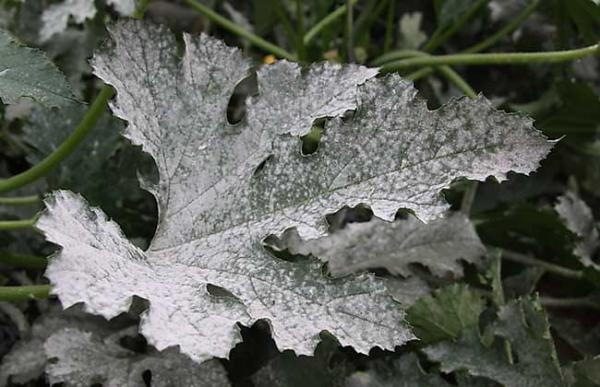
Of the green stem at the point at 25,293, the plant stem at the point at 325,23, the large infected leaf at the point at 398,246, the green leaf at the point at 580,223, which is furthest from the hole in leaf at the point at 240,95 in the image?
the green stem at the point at 25,293

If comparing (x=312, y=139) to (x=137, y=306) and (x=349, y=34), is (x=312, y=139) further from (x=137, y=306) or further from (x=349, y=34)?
(x=137, y=306)

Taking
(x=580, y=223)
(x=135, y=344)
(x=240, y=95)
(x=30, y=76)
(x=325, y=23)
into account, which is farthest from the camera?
(x=240, y=95)

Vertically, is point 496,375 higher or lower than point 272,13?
lower

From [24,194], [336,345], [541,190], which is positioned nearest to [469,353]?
[336,345]

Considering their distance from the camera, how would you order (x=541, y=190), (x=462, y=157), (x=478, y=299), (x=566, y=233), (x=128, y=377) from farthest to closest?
1. (x=541, y=190)
2. (x=566, y=233)
3. (x=478, y=299)
4. (x=128, y=377)
5. (x=462, y=157)

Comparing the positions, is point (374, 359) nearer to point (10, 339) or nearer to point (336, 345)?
point (336, 345)

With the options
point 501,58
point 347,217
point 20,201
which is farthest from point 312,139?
point 20,201

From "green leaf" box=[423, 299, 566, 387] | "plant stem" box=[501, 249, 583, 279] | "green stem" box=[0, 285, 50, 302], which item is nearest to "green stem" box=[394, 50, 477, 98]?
"plant stem" box=[501, 249, 583, 279]
